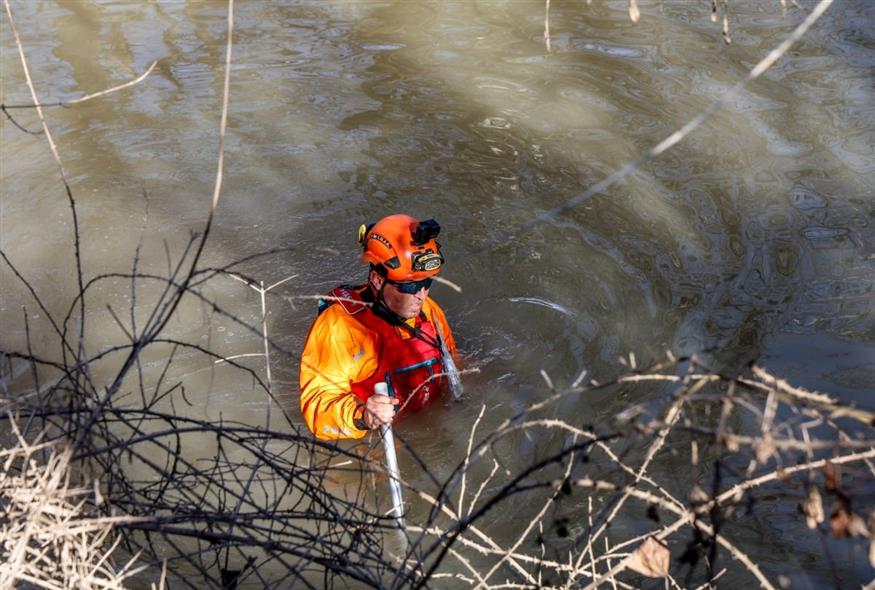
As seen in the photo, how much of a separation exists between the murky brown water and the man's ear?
968mm

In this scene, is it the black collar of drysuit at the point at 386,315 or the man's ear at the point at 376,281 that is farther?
the black collar of drysuit at the point at 386,315

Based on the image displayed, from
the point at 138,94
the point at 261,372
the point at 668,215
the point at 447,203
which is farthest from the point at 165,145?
the point at 668,215

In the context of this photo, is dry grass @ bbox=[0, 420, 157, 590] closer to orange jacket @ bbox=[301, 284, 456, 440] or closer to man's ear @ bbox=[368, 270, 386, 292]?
orange jacket @ bbox=[301, 284, 456, 440]

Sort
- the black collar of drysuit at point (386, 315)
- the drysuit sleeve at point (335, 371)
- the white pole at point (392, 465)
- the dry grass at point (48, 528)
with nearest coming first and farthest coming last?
the dry grass at point (48, 528)
the white pole at point (392, 465)
the drysuit sleeve at point (335, 371)
the black collar of drysuit at point (386, 315)

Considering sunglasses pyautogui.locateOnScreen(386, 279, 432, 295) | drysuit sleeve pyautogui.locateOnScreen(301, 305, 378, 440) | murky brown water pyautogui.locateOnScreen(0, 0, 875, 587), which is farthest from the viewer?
murky brown water pyautogui.locateOnScreen(0, 0, 875, 587)

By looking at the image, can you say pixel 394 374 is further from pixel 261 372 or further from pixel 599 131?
pixel 599 131

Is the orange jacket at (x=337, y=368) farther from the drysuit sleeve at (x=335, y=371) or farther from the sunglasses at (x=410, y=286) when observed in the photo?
the sunglasses at (x=410, y=286)

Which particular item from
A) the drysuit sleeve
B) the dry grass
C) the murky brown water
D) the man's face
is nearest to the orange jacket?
the drysuit sleeve

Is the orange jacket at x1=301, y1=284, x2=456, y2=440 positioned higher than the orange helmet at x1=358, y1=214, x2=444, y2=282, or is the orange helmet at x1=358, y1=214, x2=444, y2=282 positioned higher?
the orange helmet at x1=358, y1=214, x2=444, y2=282

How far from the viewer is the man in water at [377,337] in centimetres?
582

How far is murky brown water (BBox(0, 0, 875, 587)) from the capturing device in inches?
302

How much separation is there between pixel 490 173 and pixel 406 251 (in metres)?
3.84

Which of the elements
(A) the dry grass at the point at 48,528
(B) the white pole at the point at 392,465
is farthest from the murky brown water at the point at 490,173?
(A) the dry grass at the point at 48,528

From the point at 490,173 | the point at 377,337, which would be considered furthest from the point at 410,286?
the point at 490,173
